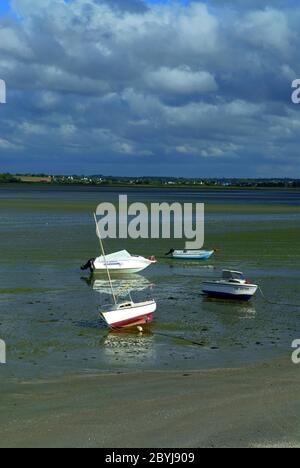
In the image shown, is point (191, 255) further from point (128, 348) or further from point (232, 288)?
point (128, 348)

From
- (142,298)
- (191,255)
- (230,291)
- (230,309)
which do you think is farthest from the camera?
(191,255)

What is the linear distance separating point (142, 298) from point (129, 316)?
562 cm

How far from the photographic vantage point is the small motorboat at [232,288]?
23562 millimetres

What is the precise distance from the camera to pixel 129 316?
1911cm

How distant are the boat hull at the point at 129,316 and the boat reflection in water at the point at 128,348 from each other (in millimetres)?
252

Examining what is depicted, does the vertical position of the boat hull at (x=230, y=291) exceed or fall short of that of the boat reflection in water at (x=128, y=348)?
it exceeds it

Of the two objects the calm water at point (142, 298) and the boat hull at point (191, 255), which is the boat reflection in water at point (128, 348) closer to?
the calm water at point (142, 298)

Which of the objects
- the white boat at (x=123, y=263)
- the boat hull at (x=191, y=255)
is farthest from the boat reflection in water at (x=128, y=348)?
the boat hull at (x=191, y=255)

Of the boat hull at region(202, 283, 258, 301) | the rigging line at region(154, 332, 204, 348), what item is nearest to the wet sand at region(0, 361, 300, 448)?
the rigging line at region(154, 332, 204, 348)

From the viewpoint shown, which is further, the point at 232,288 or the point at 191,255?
the point at 191,255

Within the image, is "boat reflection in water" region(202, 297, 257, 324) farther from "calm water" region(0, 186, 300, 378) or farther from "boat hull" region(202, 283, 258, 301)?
"boat hull" region(202, 283, 258, 301)

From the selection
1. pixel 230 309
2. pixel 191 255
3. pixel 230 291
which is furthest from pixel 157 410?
pixel 191 255

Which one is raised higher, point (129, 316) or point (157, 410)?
point (129, 316)
